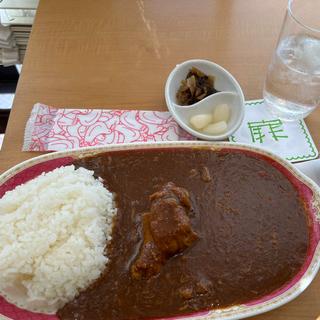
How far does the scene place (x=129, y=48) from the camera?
2152mm

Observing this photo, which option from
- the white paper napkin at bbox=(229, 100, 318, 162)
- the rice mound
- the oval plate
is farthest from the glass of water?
the rice mound

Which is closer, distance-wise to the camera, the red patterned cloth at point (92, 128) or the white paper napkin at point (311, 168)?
the white paper napkin at point (311, 168)

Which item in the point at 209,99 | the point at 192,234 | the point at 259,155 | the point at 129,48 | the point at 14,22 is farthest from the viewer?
the point at 14,22

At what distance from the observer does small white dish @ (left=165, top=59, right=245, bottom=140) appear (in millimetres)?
1699

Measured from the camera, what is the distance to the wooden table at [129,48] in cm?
193

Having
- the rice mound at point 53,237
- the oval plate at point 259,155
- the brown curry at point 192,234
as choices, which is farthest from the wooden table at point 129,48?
the brown curry at point 192,234

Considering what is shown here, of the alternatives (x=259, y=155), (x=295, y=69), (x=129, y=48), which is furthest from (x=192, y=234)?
(x=129, y=48)

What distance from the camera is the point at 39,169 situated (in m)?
1.50

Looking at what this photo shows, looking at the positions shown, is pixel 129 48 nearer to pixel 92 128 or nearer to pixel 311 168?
pixel 92 128

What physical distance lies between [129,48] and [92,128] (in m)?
0.63

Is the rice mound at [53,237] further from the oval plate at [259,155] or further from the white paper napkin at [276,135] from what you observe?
the white paper napkin at [276,135]

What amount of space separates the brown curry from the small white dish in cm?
21

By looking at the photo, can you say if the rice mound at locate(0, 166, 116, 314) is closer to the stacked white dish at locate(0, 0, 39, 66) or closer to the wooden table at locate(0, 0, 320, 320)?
the wooden table at locate(0, 0, 320, 320)

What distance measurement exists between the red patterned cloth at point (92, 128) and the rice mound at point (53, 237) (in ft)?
0.97
